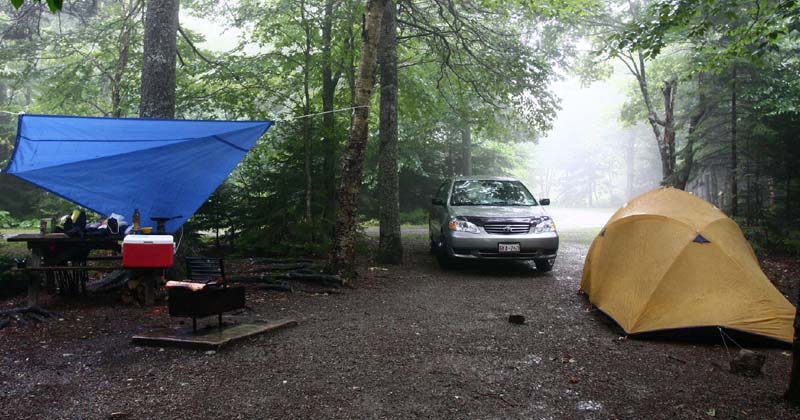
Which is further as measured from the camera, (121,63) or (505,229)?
(121,63)

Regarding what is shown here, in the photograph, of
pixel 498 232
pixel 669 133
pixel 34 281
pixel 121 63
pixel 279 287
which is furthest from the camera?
pixel 669 133

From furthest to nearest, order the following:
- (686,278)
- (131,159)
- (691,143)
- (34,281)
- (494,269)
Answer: (691,143)
(494,269)
(131,159)
(34,281)
(686,278)

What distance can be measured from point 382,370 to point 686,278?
3.27 metres

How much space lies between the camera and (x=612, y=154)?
227 ft

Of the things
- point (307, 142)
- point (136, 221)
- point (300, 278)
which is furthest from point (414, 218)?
point (136, 221)

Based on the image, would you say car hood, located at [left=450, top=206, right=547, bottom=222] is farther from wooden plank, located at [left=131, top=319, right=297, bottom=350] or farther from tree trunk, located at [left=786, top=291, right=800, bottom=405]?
tree trunk, located at [left=786, top=291, right=800, bottom=405]

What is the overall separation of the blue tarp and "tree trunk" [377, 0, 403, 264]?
3319mm

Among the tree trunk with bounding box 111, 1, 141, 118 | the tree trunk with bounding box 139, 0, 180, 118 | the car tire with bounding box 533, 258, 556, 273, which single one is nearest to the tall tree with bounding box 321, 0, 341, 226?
the tree trunk with bounding box 139, 0, 180, 118

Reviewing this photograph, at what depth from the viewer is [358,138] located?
7.66 metres

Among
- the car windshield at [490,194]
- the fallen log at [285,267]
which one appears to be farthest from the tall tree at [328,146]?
the car windshield at [490,194]

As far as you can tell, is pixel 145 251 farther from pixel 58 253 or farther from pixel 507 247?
pixel 507 247

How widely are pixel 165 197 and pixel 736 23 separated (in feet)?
50.2

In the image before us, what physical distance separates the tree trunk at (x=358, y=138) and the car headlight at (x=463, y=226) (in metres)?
1.87

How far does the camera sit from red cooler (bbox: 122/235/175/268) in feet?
18.9
